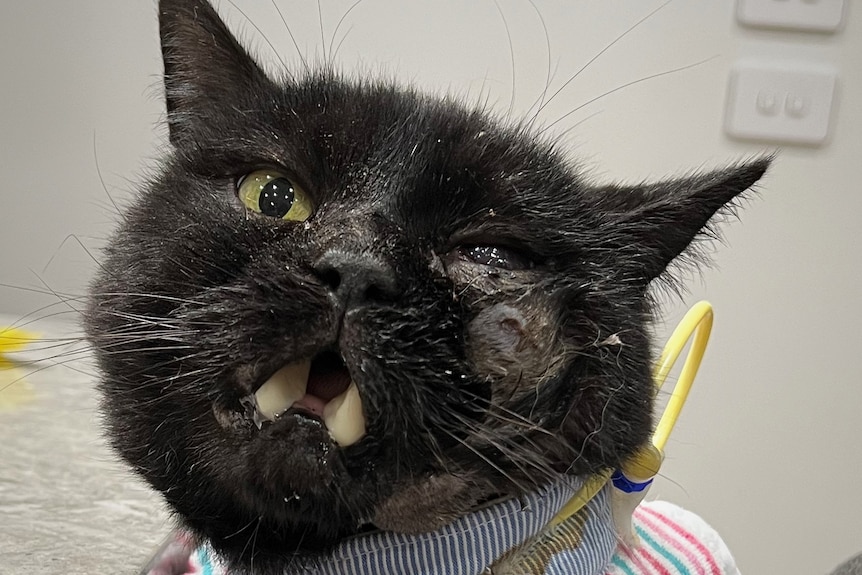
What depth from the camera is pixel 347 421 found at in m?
0.38

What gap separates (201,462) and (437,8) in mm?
1007

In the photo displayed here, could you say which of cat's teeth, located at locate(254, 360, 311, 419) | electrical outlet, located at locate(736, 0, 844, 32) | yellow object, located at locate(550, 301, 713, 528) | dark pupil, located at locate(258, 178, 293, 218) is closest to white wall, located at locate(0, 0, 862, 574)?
electrical outlet, located at locate(736, 0, 844, 32)

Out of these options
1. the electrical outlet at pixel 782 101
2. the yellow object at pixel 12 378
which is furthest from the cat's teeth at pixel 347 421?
the electrical outlet at pixel 782 101

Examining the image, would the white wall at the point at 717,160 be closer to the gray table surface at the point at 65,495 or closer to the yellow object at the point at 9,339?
the yellow object at the point at 9,339

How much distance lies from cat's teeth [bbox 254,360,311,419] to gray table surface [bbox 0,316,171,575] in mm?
185

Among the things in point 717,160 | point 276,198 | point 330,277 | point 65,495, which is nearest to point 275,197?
point 276,198

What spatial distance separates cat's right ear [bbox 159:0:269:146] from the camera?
0.58 m

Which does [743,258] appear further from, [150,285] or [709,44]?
[150,285]

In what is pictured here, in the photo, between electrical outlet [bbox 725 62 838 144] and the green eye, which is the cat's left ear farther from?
electrical outlet [bbox 725 62 838 144]

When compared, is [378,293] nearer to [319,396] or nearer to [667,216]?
[319,396]

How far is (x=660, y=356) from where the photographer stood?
0.60 metres

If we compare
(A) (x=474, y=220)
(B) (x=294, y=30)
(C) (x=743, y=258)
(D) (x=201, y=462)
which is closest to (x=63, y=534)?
(D) (x=201, y=462)

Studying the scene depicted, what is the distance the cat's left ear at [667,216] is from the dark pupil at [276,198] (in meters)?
0.20

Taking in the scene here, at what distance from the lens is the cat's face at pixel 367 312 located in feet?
1.27
